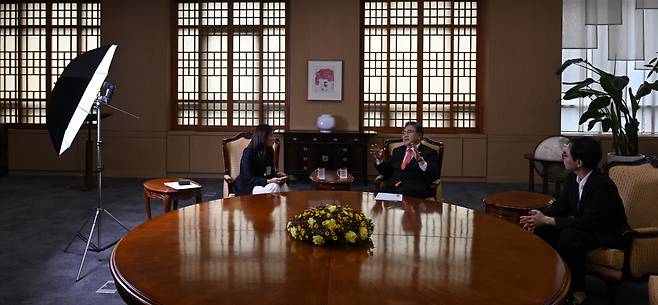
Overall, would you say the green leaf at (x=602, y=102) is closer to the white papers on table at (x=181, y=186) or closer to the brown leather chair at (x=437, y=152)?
the brown leather chair at (x=437, y=152)

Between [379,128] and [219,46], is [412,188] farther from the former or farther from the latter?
[219,46]

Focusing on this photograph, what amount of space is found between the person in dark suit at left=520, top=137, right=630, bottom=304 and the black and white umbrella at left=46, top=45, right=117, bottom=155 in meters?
2.85

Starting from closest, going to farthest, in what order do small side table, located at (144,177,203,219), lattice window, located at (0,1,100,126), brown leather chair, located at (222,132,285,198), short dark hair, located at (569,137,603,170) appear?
short dark hair, located at (569,137,603,170)
small side table, located at (144,177,203,219)
brown leather chair, located at (222,132,285,198)
lattice window, located at (0,1,100,126)

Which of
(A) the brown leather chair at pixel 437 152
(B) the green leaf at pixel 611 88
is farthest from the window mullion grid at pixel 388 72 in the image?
(A) the brown leather chair at pixel 437 152

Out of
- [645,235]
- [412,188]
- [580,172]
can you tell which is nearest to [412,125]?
[412,188]

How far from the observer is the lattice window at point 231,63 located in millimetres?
9344

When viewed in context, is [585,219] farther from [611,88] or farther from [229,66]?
[229,66]

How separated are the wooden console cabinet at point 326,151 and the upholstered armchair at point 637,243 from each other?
4.91 metres

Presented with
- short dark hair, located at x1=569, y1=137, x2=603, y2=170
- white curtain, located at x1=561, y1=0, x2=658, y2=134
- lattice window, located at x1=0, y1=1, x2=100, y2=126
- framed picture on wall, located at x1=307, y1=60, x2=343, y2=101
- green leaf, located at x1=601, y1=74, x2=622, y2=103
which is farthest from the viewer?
lattice window, located at x1=0, y1=1, x2=100, y2=126

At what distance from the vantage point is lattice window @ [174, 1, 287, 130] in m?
9.34

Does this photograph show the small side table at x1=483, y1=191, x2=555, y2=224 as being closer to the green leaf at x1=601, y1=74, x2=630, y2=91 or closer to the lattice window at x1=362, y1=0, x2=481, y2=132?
the green leaf at x1=601, y1=74, x2=630, y2=91

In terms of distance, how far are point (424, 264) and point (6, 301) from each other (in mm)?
2661

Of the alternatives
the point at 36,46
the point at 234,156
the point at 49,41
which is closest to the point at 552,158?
the point at 234,156

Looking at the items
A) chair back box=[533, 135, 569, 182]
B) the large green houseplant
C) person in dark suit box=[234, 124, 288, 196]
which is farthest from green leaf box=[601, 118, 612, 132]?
person in dark suit box=[234, 124, 288, 196]
